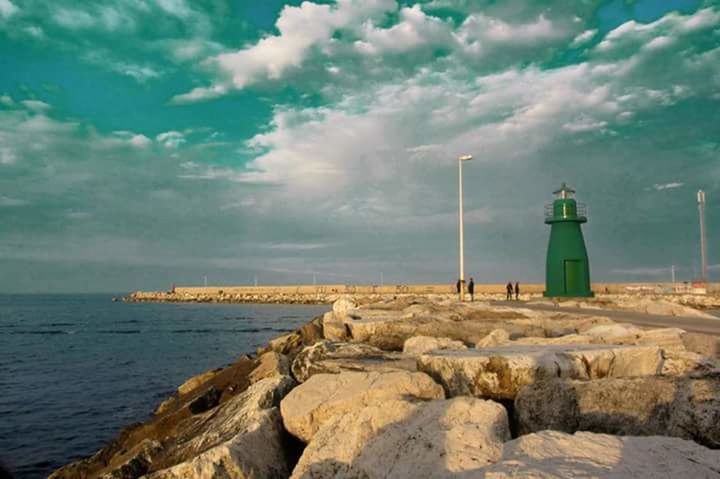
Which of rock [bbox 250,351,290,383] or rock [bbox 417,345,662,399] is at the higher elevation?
rock [bbox 417,345,662,399]

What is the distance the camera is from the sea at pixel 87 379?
39.3ft

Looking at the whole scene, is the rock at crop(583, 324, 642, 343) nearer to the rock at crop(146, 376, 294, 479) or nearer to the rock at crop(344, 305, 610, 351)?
the rock at crop(344, 305, 610, 351)

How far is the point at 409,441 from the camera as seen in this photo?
4090mm

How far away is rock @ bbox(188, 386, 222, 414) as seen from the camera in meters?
8.94

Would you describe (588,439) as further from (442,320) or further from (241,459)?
(442,320)

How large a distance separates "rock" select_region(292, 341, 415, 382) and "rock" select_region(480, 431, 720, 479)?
9.90 ft

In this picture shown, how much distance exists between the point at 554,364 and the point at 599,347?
1.28m

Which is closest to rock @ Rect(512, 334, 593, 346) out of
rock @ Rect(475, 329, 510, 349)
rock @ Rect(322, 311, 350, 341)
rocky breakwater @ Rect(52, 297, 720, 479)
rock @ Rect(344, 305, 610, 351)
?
rocky breakwater @ Rect(52, 297, 720, 479)

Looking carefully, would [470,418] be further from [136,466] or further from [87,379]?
[87,379]

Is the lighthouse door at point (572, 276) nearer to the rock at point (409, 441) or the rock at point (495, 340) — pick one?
the rock at point (495, 340)

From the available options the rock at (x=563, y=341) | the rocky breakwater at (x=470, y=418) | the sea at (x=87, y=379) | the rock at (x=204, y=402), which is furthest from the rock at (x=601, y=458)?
the sea at (x=87, y=379)

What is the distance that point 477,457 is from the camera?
369 cm

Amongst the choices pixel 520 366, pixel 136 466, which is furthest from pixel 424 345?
pixel 136 466

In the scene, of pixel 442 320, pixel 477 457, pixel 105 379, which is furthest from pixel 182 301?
pixel 477 457
